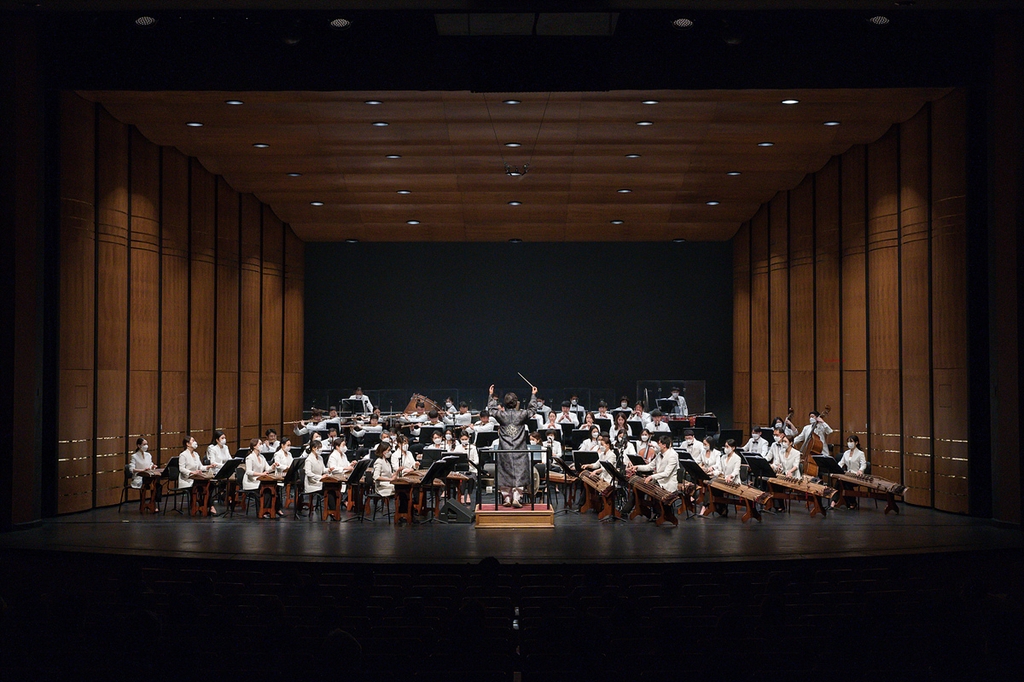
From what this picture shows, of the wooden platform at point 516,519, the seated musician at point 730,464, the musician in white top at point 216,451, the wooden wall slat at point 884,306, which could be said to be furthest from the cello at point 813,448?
the musician in white top at point 216,451

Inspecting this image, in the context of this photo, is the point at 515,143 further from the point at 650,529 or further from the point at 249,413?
the point at 249,413

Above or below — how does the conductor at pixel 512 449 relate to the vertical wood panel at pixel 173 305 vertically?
below

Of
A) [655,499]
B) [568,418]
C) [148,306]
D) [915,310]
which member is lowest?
[655,499]

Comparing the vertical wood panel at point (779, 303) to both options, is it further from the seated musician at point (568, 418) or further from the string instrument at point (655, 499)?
the string instrument at point (655, 499)

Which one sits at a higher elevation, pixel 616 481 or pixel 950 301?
pixel 950 301

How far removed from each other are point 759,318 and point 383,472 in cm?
1185

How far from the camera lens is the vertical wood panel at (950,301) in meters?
13.7

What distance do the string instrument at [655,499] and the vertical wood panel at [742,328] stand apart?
10.2m

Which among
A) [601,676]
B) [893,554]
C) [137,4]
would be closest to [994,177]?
[893,554]

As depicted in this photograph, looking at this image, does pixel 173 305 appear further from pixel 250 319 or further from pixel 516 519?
pixel 516 519

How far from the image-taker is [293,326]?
968 inches

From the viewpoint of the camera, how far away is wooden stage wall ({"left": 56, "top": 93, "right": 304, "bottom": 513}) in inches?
553

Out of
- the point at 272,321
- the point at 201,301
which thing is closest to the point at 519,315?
the point at 272,321

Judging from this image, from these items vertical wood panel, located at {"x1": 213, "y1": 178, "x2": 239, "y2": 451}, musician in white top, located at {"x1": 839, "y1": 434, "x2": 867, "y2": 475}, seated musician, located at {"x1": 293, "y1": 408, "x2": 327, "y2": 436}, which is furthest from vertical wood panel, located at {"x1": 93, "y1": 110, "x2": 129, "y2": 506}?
musician in white top, located at {"x1": 839, "y1": 434, "x2": 867, "y2": 475}
